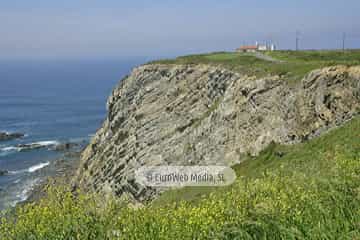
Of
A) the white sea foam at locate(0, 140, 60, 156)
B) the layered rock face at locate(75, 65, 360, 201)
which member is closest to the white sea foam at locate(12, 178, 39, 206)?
the layered rock face at locate(75, 65, 360, 201)

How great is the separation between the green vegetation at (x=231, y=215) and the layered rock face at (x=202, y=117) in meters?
24.4

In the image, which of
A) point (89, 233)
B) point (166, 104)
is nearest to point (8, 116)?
point (166, 104)

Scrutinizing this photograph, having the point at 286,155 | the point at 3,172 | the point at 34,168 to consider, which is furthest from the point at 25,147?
the point at 286,155

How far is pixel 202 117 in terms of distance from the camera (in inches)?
2096

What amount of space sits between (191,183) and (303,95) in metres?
11.8

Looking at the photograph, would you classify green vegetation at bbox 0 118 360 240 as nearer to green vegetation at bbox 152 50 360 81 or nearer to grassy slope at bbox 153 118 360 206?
grassy slope at bbox 153 118 360 206

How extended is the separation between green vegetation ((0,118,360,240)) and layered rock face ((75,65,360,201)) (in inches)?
962

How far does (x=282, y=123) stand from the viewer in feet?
128

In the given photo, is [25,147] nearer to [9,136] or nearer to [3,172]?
[9,136]

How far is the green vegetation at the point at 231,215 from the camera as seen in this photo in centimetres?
958

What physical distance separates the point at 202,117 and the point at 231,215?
1677 inches

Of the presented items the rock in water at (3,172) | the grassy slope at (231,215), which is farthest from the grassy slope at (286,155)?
the rock in water at (3,172)

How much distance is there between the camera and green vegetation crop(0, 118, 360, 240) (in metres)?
9.58

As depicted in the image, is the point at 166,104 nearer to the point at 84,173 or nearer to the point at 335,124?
the point at 84,173
